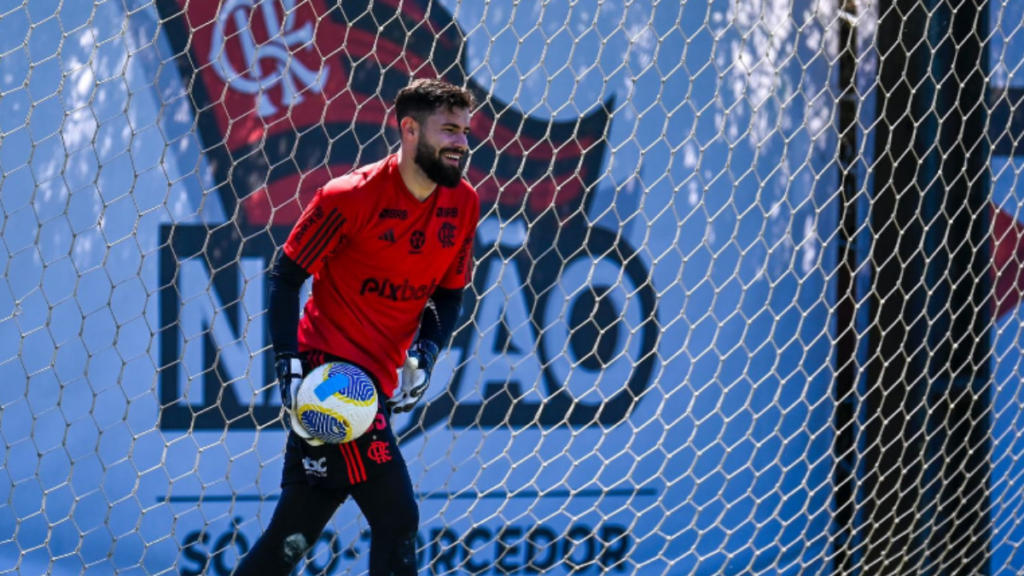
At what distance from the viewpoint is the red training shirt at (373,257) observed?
8.56 ft

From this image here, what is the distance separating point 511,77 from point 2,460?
186cm

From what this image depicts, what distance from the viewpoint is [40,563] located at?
3.38 meters

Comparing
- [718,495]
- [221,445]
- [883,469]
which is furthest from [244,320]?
[883,469]

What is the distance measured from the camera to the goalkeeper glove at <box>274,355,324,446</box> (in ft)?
8.42

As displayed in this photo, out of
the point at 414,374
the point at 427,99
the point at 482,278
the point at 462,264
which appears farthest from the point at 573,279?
the point at 427,99

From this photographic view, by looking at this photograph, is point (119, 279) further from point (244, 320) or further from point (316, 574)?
point (316, 574)

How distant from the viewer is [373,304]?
2738 mm

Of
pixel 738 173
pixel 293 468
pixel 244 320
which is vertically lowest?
pixel 293 468

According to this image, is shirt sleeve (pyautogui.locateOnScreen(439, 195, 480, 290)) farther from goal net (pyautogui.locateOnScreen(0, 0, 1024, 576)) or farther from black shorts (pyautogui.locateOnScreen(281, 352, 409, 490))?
goal net (pyautogui.locateOnScreen(0, 0, 1024, 576))

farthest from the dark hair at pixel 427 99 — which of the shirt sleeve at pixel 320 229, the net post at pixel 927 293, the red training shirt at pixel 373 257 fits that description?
the net post at pixel 927 293

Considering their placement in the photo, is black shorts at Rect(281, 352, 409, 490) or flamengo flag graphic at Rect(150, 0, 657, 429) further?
flamengo flag graphic at Rect(150, 0, 657, 429)

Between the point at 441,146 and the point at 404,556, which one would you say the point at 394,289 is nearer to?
the point at 441,146

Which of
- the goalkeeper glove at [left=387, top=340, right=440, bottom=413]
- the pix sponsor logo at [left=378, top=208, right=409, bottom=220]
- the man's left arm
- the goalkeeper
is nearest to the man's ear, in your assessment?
the goalkeeper

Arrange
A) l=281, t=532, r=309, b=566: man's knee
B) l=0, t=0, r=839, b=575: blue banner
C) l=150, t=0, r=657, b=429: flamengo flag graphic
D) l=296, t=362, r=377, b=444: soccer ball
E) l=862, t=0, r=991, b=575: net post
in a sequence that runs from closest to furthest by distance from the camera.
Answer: l=296, t=362, r=377, b=444: soccer ball, l=281, t=532, r=309, b=566: man's knee, l=0, t=0, r=839, b=575: blue banner, l=150, t=0, r=657, b=429: flamengo flag graphic, l=862, t=0, r=991, b=575: net post
